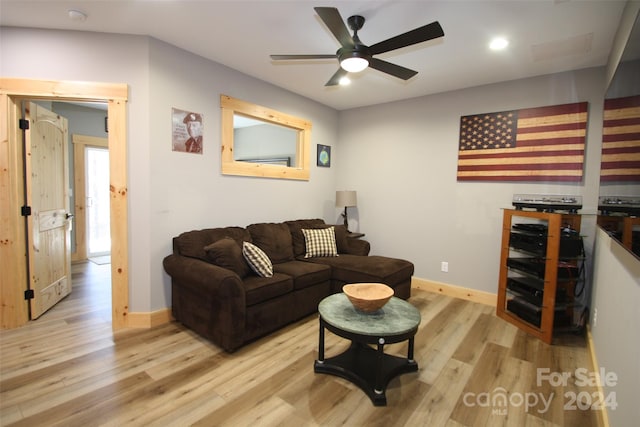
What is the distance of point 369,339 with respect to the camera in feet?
6.14

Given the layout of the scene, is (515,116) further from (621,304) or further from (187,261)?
(187,261)

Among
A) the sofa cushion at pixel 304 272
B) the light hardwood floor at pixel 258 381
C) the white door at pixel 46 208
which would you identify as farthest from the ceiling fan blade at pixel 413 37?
the white door at pixel 46 208

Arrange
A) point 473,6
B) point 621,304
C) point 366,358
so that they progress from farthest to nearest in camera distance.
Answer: point 366,358, point 473,6, point 621,304

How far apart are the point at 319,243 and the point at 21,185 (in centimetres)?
304

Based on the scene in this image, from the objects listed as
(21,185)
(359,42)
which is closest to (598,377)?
(359,42)

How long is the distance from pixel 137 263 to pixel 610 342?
143 inches

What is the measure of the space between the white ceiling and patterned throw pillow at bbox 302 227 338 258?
1.94 meters

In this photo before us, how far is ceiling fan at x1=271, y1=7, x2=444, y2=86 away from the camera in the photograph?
1816 millimetres

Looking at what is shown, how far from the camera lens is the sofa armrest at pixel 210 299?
2.40m

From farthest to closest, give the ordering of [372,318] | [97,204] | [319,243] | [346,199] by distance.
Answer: [97,204]
[346,199]
[319,243]
[372,318]

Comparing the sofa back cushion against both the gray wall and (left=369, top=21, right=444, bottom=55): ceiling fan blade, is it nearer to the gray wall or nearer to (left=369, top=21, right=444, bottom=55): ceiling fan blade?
(left=369, top=21, right=444, bottom=55): ceiling fan blade

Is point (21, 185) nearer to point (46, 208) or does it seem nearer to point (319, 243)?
point (46, 208)

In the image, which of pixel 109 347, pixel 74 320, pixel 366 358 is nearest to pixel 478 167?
pixel 366 358

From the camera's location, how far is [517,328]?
9.96 feet
